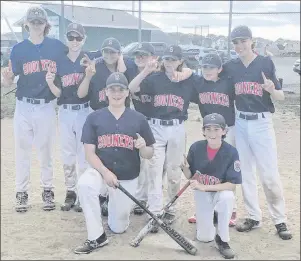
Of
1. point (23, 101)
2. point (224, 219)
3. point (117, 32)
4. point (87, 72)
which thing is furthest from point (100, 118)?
point (117, 32)

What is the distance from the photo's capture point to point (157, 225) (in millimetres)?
4590

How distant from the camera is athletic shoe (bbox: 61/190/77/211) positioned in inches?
205

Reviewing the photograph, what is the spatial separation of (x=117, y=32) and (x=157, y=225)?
59.7 feet

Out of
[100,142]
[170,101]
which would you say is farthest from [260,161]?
[100,142]

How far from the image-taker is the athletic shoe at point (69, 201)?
5.22 m

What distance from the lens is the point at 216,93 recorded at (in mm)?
4668

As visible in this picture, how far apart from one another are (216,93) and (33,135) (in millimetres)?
1992

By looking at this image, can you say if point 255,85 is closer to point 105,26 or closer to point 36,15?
point 36,15

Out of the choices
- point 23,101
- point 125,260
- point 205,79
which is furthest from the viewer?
point 23,101

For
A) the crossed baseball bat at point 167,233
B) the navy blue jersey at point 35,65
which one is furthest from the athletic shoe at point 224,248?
the navy blue jersey at point 35,65

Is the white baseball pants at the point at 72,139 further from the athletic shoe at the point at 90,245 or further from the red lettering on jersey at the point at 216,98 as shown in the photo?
the red lettering on jersey at the point at 216,98

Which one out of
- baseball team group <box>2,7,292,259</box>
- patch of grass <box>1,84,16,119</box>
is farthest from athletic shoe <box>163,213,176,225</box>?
patch of grass <box>1,84,16,119</box>

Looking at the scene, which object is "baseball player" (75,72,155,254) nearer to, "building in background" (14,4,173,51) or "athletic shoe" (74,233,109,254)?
"athletic shoe" (74,233,109,254)

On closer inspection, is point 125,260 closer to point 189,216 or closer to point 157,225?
point 157,225
